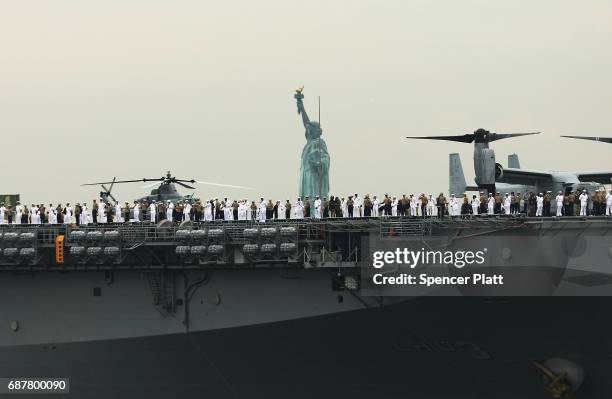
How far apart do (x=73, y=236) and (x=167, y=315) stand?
148 inches

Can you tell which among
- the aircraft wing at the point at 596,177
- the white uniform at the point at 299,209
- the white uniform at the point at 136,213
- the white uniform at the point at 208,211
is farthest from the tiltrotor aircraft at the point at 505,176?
the white uniform at the point at 136,213

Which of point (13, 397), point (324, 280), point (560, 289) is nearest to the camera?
point (560, 289)

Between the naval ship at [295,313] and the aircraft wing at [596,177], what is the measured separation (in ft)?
64.6

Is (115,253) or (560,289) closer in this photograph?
(560,289)

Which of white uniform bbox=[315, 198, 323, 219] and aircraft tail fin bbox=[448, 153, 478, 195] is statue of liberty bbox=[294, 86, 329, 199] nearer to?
aircraft tail fin bbox=[448, 153, 478, 195]

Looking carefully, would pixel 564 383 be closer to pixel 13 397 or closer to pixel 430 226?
pixel 430 226

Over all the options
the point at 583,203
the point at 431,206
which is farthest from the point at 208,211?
the point at 583,203

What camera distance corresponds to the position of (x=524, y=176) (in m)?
47.2

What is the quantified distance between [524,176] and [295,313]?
1815cm

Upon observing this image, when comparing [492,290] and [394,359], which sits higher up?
[492,290]

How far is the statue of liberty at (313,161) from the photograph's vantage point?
6700 cm

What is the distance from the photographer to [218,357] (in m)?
34.0

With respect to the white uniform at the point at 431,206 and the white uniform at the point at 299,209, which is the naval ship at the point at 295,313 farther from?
the white uniform at the point at 299,209

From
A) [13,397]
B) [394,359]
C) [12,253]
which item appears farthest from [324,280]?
[13,397]
